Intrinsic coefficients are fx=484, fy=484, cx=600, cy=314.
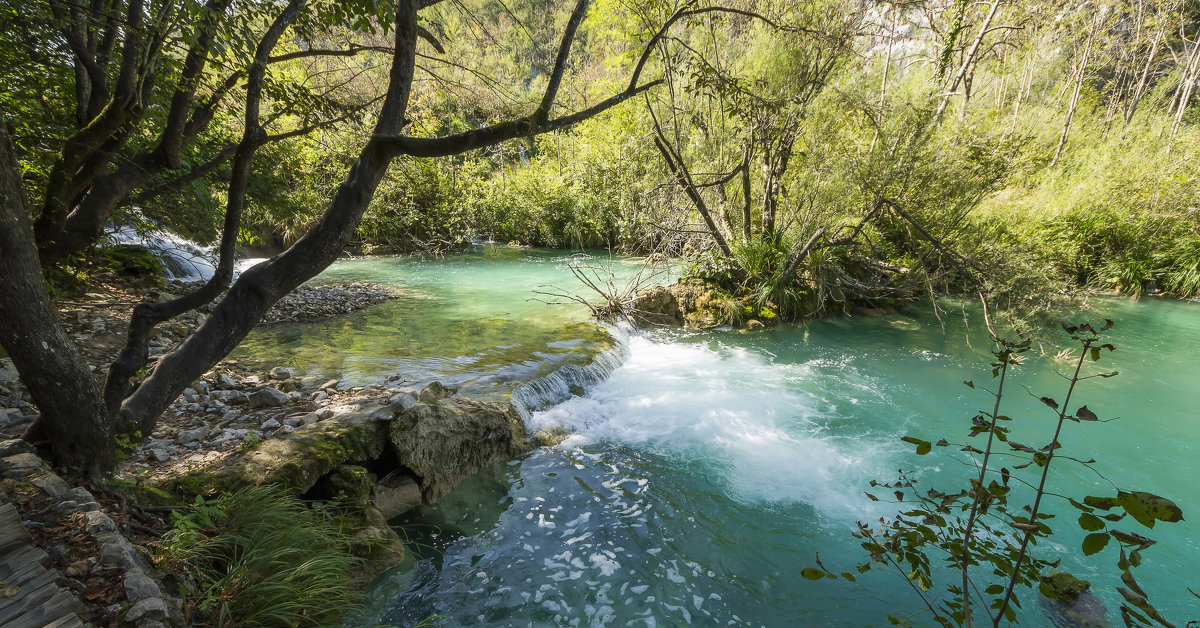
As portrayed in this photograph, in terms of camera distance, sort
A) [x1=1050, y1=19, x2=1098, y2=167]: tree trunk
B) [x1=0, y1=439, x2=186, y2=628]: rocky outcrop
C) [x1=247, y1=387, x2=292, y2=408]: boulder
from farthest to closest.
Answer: [x1=1050, y1=19, x2=1098, y2=167]: tree trunk < [x1=247, y1=387, x2=292, y2=408]: boulder < [x1=0, y1=439, x2=186, y2=628]: rocky outcrop

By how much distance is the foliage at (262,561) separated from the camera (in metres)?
2.29

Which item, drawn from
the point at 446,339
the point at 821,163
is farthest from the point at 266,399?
the point at 821,163

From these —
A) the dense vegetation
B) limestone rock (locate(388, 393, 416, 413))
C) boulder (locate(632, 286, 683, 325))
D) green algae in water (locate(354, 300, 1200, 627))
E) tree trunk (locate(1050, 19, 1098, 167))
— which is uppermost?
tree trunk (locate(1050, 19, 1098, 167))

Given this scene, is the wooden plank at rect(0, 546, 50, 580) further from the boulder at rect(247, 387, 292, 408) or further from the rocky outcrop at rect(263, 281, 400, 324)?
the rocky outcrop at rect(263, 281, 400, 324)

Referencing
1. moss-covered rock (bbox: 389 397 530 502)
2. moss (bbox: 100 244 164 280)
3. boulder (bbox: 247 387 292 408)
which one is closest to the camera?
moss-covered rock (bbox: 389 397 530 502)

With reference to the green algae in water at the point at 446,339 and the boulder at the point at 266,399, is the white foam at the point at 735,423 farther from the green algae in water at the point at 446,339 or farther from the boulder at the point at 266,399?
the boulder at the point at 266,399

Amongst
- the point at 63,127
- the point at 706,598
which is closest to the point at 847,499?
the point at 706,598

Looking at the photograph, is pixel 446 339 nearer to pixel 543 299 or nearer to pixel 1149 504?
pixel 543 299

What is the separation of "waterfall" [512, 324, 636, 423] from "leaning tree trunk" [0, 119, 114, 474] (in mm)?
3319

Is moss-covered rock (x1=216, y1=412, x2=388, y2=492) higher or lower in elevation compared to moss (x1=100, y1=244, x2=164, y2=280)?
lower

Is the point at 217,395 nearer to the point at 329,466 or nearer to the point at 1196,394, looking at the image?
the point at 329,466

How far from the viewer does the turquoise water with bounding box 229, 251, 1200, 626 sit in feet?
10.6

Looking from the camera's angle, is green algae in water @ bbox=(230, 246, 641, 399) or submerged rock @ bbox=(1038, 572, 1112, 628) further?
green algae in water @ bbox=(230, 246, 641, 399)

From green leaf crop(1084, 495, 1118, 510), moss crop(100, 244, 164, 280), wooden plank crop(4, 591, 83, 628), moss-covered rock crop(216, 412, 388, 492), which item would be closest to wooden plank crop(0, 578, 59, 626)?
wooden plank crop(4, 591, 83, 628)
